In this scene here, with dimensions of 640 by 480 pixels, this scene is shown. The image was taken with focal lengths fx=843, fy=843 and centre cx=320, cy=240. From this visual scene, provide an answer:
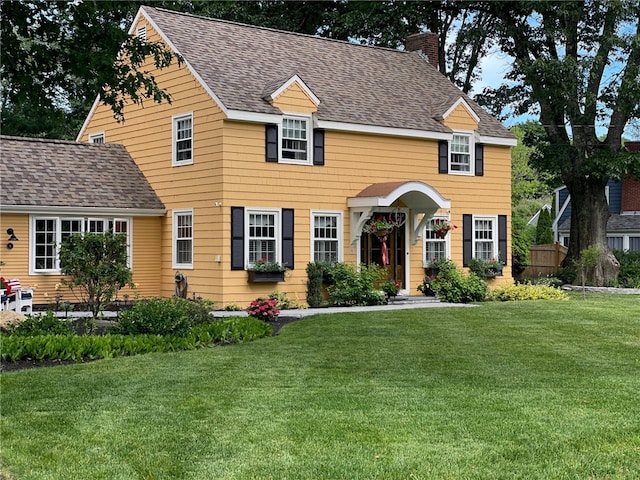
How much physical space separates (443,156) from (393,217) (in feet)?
8.26

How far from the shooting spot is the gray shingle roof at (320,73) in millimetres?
21312

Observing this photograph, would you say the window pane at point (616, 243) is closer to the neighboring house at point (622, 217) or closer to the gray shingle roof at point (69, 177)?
the neighboring house at point (622, 217)

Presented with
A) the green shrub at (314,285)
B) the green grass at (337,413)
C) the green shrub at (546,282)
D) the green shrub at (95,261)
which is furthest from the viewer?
the green shrub at (546,282)

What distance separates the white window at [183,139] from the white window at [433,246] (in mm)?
7087

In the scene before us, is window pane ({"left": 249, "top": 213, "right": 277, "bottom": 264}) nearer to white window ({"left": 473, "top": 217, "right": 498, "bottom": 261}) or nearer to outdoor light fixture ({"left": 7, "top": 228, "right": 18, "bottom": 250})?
outdoor light fixture ({"left": 7, "top": 228, "right": 18, "bottom": 250})

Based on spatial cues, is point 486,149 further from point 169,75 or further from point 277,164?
point 169,75

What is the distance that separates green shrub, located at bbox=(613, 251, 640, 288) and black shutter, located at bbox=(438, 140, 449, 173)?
9.10 m

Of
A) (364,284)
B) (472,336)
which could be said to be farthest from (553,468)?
(364,284)

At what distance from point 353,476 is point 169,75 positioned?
1758 centimetres

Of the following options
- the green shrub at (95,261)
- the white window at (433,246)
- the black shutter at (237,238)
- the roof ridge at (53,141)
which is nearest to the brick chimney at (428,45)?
the white window at (433,246)

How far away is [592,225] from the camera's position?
3006 centimetres

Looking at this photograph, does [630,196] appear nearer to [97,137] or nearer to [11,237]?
[97,137]

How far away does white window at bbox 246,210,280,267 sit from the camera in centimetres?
2058

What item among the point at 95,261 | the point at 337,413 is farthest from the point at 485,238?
the point at 337,413
